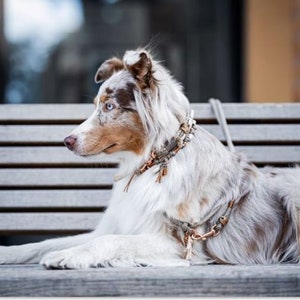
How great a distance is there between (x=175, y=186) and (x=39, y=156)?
0.94m

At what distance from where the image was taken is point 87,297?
2.01m

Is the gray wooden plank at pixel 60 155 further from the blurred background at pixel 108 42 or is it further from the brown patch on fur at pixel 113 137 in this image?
the blurred background at pixel 108 42

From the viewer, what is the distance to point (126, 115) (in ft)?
8.52

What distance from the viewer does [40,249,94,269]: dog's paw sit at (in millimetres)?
2277

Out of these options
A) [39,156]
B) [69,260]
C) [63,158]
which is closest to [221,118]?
[63,158]

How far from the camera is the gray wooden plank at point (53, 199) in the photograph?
317cm

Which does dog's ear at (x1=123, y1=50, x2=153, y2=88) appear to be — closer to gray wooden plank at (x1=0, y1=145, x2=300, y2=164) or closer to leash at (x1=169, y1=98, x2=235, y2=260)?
leash at (x1=169, y1=98, x2=235, y2=260)

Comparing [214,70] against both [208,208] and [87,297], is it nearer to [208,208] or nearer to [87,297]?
[208,208]

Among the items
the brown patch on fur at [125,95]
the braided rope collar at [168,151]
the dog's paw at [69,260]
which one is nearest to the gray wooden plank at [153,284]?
the dog's paw at [69,260]

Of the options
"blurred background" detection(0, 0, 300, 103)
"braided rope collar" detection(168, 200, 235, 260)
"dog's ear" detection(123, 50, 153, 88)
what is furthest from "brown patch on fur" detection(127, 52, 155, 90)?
"blurred background" detection(0, 0, 300, 103)

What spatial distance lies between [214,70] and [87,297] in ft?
13.4

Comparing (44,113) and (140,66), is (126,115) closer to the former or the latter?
(140,66)

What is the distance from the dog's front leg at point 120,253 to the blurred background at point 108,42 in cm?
344

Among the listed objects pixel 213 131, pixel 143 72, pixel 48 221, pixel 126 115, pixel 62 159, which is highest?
pixel 143 72
